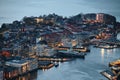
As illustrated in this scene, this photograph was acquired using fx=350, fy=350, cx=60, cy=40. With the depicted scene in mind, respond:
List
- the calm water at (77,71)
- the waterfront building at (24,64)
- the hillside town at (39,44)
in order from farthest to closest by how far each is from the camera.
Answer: the hillside town at (39,44) < the waterfront building at (24,64) < the calm water at (77,71)

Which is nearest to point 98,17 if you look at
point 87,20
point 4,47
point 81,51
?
point 87,20

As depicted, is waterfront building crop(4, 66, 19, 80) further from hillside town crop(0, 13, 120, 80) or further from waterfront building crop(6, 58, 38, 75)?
waterfront building crop(6, 58, 38, 75)

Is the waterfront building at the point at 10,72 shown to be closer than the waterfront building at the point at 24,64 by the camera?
Yes

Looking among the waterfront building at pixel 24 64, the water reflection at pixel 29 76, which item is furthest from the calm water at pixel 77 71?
the waterfront building at pixel 24 64

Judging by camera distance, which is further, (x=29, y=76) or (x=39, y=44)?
(x=39, y=44)

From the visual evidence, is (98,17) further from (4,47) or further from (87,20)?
(4,47)

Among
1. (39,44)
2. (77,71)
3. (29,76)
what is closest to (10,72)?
(29,76)

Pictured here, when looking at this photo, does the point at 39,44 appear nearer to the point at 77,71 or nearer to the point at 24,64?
the point at 77,71

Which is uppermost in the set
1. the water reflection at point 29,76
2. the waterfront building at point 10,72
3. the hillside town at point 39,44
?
the hillside town at point 39,44

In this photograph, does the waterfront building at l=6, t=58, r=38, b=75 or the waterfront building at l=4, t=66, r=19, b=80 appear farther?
the waterfront building at l=6, t=58, r=38, b=75

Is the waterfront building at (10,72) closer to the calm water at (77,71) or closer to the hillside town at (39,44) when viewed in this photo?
the hillside town at (39,44)

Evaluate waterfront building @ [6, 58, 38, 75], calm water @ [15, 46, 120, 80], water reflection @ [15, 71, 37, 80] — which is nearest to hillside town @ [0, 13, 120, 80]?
waterfront building @ [6, 58, 38, 75]
